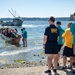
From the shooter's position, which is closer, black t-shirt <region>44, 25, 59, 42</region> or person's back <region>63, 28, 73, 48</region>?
black t-shirt <region>44, 25, 59, 42</region>

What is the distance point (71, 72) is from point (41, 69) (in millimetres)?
1268

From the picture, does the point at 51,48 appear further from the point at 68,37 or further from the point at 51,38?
the point at 68,37

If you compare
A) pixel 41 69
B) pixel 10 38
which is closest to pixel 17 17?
pixel 10 38

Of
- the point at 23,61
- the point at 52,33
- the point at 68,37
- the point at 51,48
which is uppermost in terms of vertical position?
the point at 52,33

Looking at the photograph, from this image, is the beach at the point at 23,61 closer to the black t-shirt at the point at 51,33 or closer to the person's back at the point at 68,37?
the person's back at the point at 68,37

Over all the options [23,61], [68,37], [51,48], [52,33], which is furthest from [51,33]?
[23,61]

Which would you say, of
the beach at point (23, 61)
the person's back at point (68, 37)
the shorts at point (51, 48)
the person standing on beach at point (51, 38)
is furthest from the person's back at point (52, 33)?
the beach at point (23, 61)

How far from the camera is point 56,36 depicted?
26.9ft

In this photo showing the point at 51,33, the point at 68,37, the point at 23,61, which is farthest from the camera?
the point at 23,61

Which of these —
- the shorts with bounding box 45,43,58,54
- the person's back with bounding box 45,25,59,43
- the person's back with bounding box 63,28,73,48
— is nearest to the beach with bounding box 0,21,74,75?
the shorts with bounding box 45,43,58,54

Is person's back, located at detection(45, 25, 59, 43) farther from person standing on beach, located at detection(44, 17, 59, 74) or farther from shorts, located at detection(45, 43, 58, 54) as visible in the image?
shorts, located at detection(45, 43, 58, 54)

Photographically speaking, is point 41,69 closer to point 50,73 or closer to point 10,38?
point 50,73

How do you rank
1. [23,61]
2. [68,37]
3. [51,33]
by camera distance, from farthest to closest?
[23,61] → [68,37] → [51,33]

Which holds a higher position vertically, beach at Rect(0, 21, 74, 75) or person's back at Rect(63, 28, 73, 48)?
person's back at Rect(63, 28, 73, 48)
